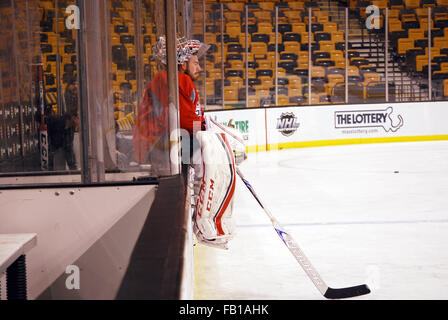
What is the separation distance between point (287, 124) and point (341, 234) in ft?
23.3

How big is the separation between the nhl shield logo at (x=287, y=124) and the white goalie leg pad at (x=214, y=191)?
808 cm

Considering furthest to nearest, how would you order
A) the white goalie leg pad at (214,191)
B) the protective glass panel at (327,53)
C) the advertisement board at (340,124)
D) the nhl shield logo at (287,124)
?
the protective glass panel at (327,53)
the nhl shield logo at (287,124)
the advertisement board at (340,124)
the white goalie leg pad at (214,191)

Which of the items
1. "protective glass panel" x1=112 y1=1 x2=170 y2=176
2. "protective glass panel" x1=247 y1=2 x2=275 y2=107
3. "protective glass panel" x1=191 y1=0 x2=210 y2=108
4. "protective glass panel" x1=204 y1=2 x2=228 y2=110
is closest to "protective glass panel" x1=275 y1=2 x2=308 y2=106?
"protective glass panel" x1=247 y1=2 x2=275 y2=107

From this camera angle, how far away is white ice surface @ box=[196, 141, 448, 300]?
3.17 meters

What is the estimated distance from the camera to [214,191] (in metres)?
3.30

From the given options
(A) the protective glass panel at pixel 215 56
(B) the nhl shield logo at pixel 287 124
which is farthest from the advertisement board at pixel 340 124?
(A) the protective glass panel at pixel 215 56

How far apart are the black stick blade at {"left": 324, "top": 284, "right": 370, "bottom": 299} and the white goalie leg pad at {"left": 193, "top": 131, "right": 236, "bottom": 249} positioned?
0.66 m

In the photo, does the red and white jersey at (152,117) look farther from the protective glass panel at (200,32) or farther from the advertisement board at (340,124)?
the advertisement board at (340,124)

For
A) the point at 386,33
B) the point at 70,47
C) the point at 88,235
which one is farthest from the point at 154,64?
the point at 386,33

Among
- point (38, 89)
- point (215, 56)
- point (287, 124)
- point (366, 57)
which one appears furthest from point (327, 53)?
point (38, 89)

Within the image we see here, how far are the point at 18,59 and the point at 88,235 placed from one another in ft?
2.33

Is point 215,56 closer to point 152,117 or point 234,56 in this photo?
point 234,56

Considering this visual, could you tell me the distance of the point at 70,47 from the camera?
236 cm

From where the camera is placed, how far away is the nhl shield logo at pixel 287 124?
11.4 m
